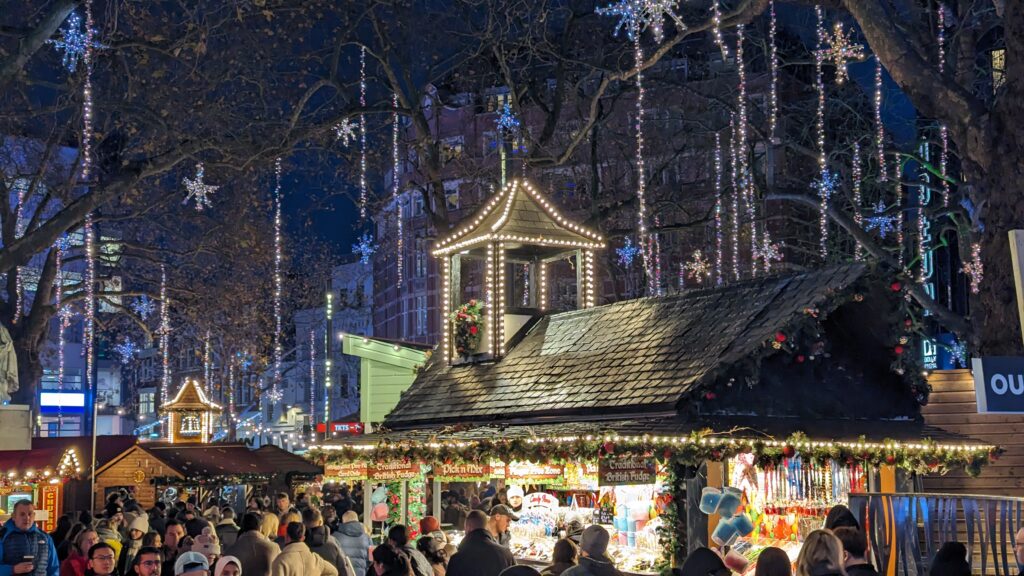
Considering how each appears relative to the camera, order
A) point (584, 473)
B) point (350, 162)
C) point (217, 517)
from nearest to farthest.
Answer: point (584, 473) < point (217, 517) < point (350, 162)

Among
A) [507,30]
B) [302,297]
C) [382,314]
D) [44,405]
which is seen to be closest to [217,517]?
[507,30]

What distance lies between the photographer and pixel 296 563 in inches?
405

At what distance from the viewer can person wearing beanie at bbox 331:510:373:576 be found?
1325cm

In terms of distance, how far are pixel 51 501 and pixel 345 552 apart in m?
15.9

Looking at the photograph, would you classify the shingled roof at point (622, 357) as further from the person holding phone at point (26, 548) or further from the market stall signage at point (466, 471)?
the person holding phone at point (26, 548)

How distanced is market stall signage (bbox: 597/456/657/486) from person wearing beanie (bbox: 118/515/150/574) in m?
5.32

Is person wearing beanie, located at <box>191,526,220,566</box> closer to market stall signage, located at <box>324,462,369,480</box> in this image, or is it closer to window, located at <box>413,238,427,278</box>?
market stall signage, located at <box>324,462,369,480</box>

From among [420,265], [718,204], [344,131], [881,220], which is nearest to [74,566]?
[344,131]

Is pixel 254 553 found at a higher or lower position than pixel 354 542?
higher

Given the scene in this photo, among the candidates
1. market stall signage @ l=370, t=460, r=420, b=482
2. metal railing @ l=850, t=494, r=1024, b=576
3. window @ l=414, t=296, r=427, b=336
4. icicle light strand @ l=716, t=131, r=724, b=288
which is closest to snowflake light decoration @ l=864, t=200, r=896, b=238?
icicle light strand @ l=716, t=131, r=724, b=288

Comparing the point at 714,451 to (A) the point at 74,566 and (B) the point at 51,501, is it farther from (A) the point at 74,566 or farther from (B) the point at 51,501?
(B) the point at 51,501

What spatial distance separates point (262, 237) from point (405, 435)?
533 inches

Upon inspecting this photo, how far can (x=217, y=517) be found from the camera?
64.0 ft

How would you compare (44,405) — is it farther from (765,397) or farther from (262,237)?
(765,397)
